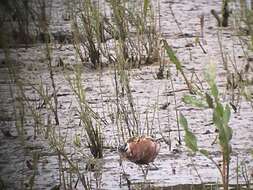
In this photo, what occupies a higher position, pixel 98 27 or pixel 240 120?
pixel 98 27

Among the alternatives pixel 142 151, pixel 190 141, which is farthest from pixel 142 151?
pixel 190 141

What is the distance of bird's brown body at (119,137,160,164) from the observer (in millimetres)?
1962

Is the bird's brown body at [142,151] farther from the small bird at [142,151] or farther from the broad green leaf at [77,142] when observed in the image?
the broad green leaf at [77,142]

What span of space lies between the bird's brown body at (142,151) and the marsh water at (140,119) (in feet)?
0.16

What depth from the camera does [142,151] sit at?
6.48ft

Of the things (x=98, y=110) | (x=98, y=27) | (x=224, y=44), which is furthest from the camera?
(x=224, y=44)

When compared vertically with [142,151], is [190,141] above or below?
above

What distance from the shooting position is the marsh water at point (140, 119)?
197 cm

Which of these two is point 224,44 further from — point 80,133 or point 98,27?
point 80,133

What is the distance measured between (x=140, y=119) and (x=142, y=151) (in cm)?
48

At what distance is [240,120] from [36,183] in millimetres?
884

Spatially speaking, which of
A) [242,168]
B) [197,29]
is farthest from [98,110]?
[197,29]

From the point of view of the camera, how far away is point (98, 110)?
257 centimetres

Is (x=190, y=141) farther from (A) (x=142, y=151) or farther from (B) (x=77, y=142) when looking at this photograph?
(B) (x=77, y=142)
